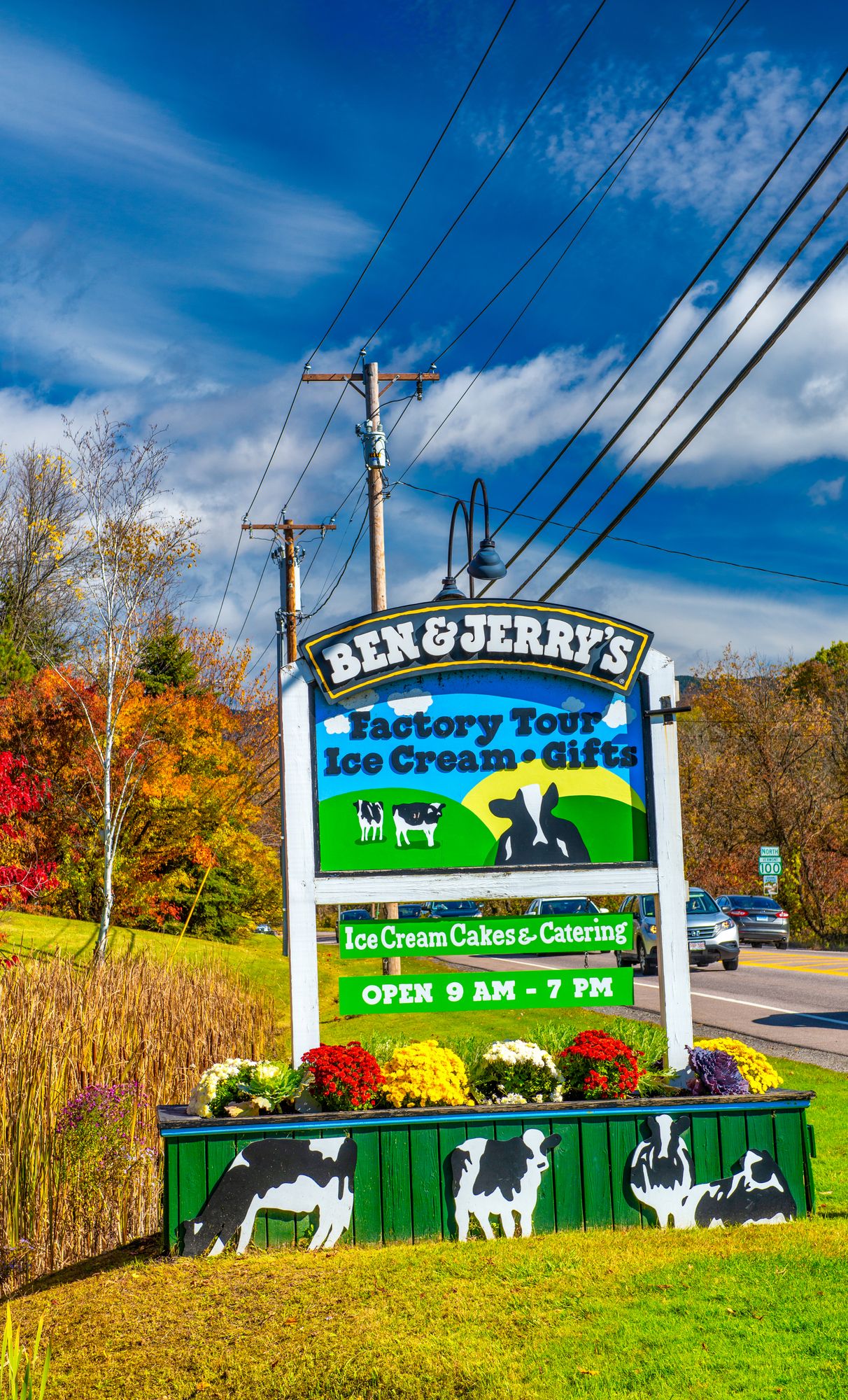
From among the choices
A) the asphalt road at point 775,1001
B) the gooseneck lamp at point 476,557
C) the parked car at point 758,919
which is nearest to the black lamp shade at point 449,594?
the gooseneck lamp at point 476,557

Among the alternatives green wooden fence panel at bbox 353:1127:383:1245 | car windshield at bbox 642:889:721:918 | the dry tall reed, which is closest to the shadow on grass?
the dry tall reed

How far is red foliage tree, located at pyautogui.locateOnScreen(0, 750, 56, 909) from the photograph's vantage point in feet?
59.4

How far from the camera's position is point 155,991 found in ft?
38.5

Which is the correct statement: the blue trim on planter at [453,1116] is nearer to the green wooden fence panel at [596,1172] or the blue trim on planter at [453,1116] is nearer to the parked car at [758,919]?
the green wooden fence panel at [596,1172]

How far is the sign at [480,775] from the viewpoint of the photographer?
8.51 m

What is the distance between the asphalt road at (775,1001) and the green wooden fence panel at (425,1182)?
25.8ft

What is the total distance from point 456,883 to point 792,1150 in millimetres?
2899

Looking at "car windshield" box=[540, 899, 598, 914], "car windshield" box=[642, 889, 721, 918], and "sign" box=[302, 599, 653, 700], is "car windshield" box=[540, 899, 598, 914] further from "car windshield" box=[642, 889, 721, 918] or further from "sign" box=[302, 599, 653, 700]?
"sign" box=[302, 599, 653, 700]

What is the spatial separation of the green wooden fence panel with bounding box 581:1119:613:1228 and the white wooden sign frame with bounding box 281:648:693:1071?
48.0 inches

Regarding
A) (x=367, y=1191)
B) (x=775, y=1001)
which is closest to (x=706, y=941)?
(x=775, y=1001)

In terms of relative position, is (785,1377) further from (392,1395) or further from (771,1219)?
Answer: (771,1219)

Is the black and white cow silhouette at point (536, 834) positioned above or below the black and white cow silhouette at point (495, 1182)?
above

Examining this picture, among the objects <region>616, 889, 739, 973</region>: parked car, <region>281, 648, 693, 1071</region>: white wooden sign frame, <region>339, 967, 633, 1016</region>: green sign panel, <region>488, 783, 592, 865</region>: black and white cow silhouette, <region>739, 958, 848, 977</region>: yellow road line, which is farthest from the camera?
<region>616, 889, 739, 973</region>: parked car

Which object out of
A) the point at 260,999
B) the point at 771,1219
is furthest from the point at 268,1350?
→ the point at 260,999
